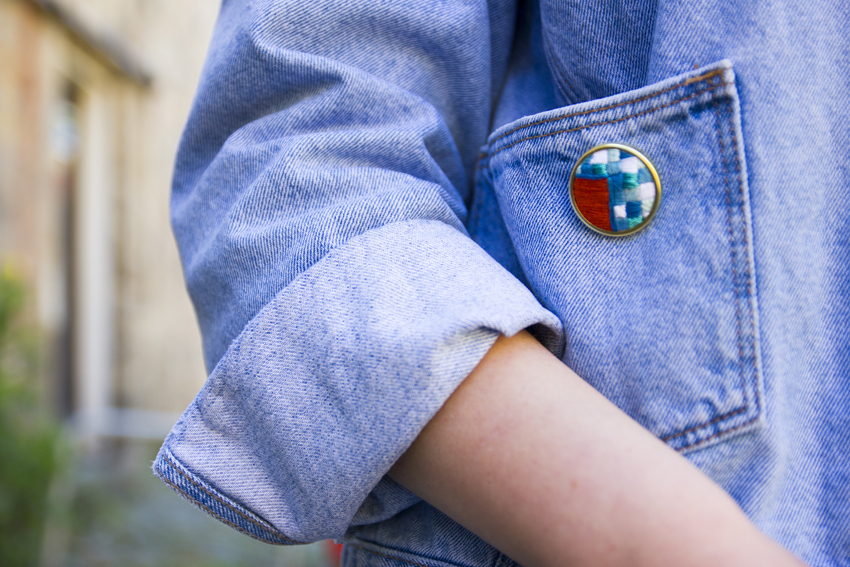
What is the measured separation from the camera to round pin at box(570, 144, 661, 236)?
0.52 meters

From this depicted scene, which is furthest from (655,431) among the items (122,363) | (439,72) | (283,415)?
(122,363)

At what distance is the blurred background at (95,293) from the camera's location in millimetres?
2586

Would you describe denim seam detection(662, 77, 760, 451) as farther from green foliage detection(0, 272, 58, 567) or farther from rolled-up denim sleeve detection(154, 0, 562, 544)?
green foliage detection(0, 272, 58, 567)

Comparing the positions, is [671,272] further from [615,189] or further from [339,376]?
[339,376]

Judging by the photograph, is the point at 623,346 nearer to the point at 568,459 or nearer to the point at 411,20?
the point at 568,459

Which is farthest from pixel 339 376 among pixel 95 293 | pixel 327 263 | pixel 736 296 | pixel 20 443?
pixel 95 293

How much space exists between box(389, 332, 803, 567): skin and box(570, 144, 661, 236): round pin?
151mm

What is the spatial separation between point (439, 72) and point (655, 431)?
48cm

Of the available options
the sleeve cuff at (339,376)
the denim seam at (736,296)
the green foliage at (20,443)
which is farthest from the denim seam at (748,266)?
the green foliage at (20,443)

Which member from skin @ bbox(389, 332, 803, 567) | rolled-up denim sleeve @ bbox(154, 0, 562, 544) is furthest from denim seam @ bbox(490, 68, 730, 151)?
skin @ bbox(389, 332, 803, 567)

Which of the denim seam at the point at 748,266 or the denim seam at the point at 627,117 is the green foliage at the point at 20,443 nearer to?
the denim seam at the point at 627,117

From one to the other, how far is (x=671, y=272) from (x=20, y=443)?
9.33ft

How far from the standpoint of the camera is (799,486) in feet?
1.68

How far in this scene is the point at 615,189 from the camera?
53 cm
